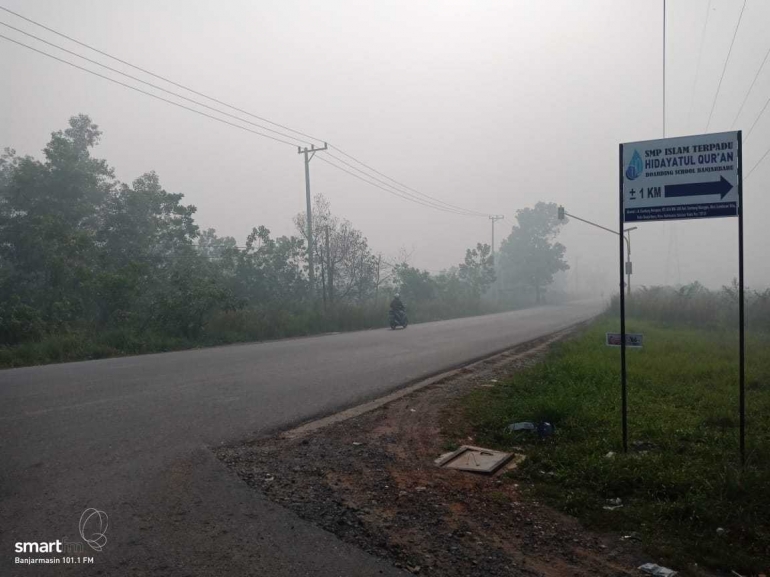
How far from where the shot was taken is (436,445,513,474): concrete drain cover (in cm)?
564

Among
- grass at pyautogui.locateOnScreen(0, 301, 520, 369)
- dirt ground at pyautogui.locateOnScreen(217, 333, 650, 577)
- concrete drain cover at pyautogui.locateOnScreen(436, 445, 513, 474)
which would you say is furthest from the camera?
grass at pyautogui.locateOnScreen(0, 301, 520, 369)

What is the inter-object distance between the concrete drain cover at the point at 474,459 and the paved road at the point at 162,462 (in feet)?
6.49

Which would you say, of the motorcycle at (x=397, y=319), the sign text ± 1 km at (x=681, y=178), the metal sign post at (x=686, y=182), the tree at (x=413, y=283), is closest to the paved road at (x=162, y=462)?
the metal sign post at (x=686, y=182)

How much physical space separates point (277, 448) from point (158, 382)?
4.36m

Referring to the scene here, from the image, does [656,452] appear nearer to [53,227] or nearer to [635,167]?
[635,167]

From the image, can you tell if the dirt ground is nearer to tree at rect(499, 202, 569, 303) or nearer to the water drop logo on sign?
the water drop logo on sign

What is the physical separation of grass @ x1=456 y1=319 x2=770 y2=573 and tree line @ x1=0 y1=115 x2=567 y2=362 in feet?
40.2

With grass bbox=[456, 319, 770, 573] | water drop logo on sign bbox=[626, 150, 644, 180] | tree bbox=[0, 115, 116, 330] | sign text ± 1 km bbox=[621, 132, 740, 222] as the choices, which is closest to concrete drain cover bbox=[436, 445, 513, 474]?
grass bbox=[456, 319, 770, 573]

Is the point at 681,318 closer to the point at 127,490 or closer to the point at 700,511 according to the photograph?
the point at 700,511

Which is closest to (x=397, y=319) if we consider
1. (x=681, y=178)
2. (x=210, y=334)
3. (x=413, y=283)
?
(x=210, y=334)

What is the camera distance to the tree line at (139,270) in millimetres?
19562

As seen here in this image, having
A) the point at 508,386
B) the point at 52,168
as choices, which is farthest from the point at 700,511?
the point at 52,168

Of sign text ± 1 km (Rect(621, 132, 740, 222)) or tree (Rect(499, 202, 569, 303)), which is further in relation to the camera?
tree (Rect(499, 202, 569, 303))

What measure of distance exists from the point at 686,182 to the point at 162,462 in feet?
17.9
